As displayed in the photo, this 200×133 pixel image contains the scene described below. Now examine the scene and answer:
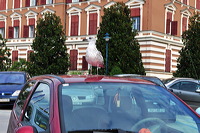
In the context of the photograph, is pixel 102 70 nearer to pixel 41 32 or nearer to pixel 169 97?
pixel 41 32

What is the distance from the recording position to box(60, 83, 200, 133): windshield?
3756 mm

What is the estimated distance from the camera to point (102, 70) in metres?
33.8

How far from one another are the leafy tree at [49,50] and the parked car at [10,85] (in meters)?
18.5

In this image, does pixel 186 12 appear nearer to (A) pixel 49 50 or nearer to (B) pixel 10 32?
(A) pixel 49 50

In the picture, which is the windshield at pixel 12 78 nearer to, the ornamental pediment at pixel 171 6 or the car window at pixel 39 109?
the car window at pixel 39 109

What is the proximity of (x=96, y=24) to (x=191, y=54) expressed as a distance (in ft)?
42.0

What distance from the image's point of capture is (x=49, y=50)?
36312mm

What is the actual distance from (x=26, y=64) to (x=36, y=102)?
110ft

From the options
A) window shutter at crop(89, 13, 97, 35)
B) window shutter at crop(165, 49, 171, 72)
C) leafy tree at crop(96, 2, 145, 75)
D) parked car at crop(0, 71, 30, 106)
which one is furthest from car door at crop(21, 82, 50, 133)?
window shutter at crop(89, 13, 97, 35)

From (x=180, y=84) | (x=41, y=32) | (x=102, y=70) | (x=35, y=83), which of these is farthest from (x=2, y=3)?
(x=35, y=83)

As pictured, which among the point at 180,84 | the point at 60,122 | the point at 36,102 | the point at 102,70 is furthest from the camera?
the point at 102,70

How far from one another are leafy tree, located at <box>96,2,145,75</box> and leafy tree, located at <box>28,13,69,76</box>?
5184 mm

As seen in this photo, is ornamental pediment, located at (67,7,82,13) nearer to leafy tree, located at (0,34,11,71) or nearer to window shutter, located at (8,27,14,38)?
leafy tree, located at (0,34,11,71)

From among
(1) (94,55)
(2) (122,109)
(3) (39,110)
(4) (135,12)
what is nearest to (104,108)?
(2) (122,109)
